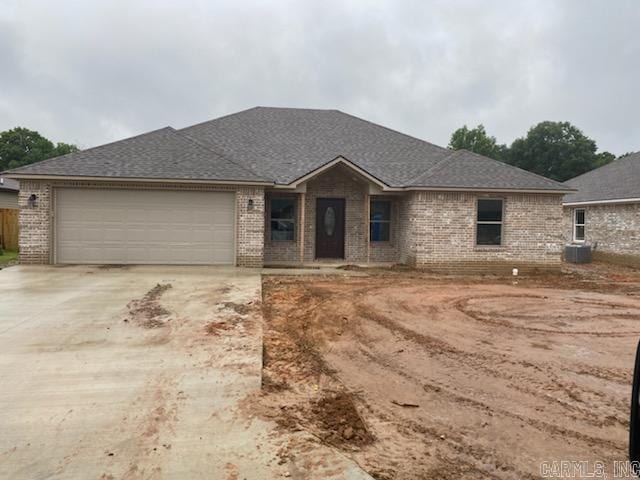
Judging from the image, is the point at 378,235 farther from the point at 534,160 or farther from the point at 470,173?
the point at 534,160

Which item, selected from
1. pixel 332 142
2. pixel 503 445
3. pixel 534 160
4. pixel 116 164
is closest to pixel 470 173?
pixel 332 142

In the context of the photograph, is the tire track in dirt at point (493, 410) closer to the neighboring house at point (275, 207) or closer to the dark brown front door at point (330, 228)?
the neighboring house at point (275, 207)

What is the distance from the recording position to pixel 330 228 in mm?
15359

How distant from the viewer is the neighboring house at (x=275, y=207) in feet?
42.8

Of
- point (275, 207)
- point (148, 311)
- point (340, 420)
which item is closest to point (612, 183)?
A: point (275, 207)

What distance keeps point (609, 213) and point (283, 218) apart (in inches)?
559

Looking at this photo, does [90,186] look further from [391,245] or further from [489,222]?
[489,222]

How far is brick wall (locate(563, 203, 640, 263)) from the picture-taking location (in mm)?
17233

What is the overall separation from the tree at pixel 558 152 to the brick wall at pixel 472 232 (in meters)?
35.6

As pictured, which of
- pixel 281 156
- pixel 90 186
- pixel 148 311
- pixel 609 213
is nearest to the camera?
pixel 148 311

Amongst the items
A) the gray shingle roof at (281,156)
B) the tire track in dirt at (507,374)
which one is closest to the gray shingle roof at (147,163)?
the gray shingle roof at (281,156)

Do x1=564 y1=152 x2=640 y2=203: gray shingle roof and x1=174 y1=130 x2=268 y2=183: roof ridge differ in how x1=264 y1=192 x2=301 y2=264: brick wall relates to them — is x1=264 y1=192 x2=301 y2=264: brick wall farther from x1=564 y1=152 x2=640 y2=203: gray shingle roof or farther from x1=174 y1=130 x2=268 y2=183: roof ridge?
x1=564 y1=152 x2=640 y2=203: gray shingle roof

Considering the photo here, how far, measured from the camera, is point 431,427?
3.77 meters

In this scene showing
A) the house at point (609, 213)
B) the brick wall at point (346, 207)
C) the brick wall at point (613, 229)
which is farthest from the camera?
the house at point (609, 213)
